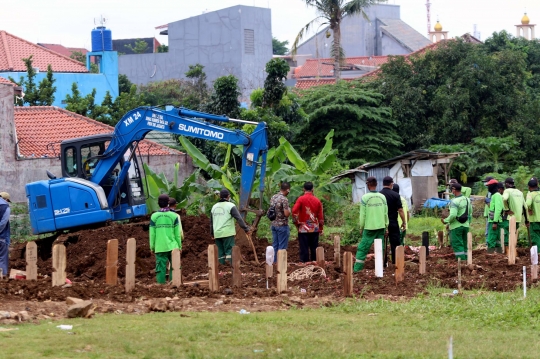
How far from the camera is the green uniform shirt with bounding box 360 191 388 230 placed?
54.3 ft

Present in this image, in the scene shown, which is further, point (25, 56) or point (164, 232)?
point (25, 56)

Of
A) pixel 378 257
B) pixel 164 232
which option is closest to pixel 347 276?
pixel 378 257

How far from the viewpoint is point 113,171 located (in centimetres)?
2245

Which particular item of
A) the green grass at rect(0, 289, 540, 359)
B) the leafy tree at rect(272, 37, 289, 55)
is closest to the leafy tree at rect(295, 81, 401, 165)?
the green grass at rect(0, 289, 540, 359)

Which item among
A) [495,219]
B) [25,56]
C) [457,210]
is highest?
[25,56]

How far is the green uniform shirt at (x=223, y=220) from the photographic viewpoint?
1694 cm

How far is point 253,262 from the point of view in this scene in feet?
63.6

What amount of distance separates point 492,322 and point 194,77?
157ft

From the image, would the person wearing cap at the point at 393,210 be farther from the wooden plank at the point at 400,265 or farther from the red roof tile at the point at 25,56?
the red roof tile at the point at 25,56

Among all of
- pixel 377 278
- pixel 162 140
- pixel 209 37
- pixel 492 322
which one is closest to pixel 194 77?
pixel 209 37

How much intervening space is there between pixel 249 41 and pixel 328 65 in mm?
14054

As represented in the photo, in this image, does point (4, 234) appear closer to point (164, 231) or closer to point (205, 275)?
point (164, 231)

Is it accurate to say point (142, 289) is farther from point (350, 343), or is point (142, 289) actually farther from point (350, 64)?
point (350, 64)

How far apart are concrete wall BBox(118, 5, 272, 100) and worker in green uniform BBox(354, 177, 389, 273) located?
43279 mm
